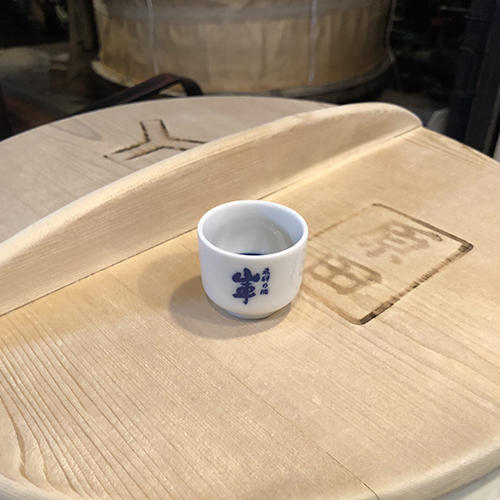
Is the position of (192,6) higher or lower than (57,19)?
higher

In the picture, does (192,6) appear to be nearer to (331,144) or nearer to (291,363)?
(331,144)

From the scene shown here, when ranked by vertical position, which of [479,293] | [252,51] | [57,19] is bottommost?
[57,19]

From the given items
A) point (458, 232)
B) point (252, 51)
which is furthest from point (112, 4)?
point (458, 232)

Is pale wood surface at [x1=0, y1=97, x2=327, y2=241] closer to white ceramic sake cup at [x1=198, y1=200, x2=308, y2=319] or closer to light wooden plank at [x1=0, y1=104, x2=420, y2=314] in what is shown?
light wooden plank at [x1=0, y1=104, x2=420, y2=314]

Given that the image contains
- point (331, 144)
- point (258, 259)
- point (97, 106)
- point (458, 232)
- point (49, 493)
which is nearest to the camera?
point (49, 493)

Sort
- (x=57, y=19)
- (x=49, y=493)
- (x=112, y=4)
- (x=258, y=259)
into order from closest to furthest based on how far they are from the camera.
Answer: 1. (x=49, y=493)
2. (x=258, y=259)
3. (x=112, y=4)
4. (x=57, y=19)

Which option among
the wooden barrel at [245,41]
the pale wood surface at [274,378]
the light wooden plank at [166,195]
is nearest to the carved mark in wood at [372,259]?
the pale wood surface at [274,378]

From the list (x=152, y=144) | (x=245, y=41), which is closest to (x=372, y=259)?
(x=152, y=144)
